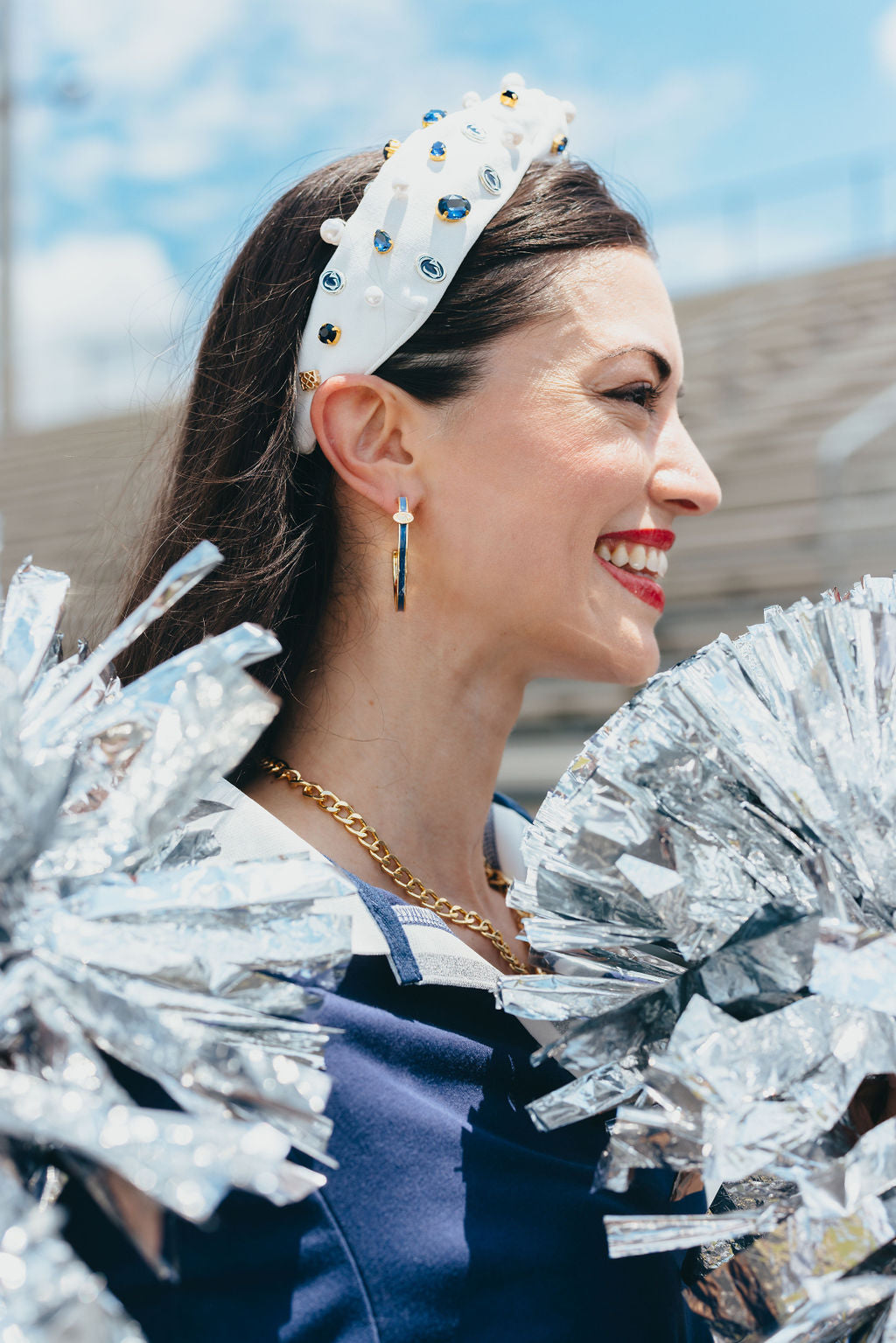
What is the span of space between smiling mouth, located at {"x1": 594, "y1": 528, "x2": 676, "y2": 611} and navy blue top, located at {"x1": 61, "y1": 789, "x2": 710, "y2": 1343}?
0.48 metres

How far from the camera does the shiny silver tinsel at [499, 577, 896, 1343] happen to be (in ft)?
3.14

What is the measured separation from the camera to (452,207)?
154 centimetres

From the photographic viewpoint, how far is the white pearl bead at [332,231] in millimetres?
1575

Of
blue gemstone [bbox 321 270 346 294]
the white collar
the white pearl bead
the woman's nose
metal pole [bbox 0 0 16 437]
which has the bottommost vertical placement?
metal pole [bbox 0 0 16 437]

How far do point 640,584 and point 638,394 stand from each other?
218 mm

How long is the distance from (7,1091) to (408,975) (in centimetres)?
47

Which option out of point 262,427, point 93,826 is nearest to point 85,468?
point 262,427

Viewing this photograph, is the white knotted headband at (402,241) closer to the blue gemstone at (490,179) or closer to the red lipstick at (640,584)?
the blue gemstone at (490,179)

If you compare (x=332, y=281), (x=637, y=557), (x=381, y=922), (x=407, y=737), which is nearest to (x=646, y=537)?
(x=637, y=557)

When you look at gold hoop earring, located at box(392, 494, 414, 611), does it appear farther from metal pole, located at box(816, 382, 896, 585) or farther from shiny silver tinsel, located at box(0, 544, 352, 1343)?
metal pole, located at box(816, 382, 896, 585)

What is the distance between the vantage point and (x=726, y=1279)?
1.02 metres

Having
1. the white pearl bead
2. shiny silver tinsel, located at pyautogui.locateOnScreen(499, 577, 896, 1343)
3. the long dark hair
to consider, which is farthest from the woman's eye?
shiny silver tinsel, located at pyautogui.locateOnScreen(499, 577, 896, 1343)

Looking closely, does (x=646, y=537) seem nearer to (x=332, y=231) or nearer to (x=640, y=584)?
(x=640, y=584)

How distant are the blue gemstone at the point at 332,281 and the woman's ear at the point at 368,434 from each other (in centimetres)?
10
